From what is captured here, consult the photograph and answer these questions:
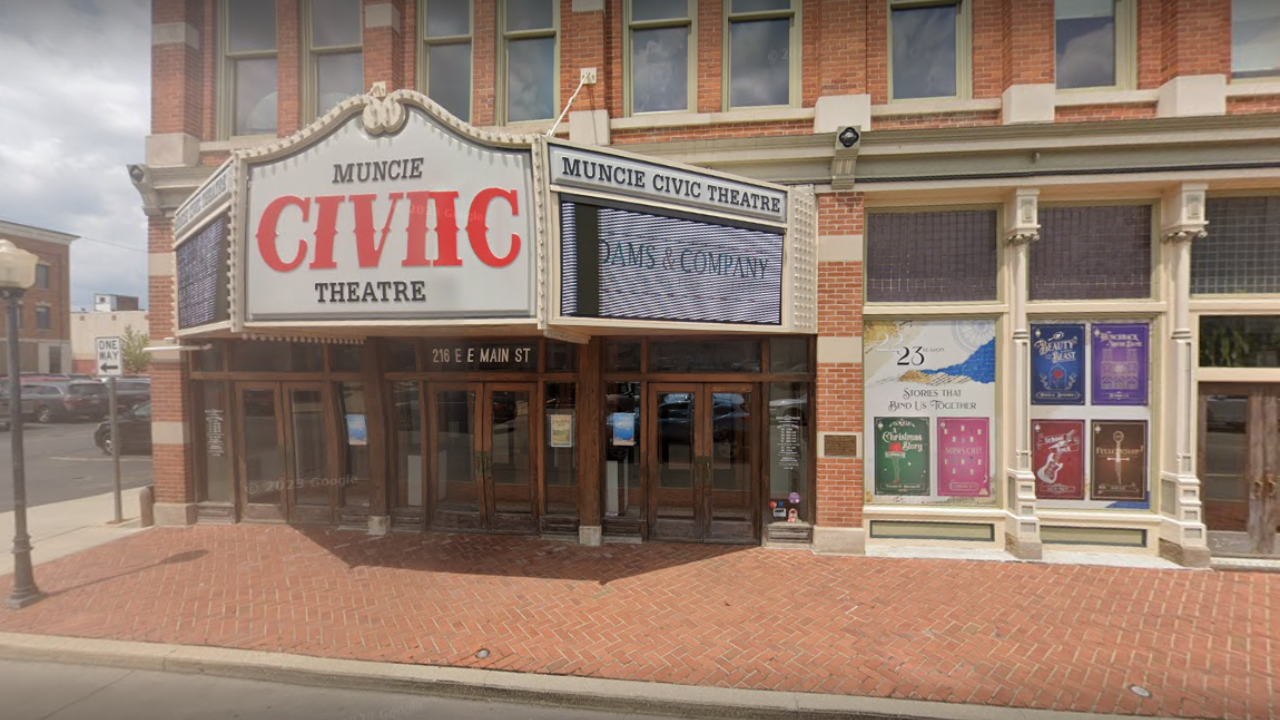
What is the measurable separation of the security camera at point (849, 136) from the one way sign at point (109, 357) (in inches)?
461

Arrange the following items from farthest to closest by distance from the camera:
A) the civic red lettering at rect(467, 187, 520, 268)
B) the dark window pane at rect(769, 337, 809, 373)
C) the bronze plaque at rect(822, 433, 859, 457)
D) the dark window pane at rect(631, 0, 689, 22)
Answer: the dark window pane at rect(631, 0, 689, 22) < the dark window pane at rect(769, 337, 809, 373) < the bronze plaque at rect(822, 433, 859, 457) < the civic red lettering at rect(467, 187, 520, 268)

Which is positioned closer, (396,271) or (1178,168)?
(396,271)

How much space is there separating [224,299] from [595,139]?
500cm

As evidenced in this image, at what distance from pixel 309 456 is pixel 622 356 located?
5337mm

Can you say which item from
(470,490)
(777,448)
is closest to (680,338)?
(777,448)

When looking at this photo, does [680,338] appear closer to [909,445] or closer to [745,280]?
[745,280]

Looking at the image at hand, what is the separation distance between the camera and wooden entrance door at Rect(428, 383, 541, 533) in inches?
297

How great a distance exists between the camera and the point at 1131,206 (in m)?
6.69

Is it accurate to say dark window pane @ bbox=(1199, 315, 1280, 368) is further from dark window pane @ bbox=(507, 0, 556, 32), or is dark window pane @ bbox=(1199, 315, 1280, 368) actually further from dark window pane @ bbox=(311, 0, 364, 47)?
dark window pane @ bbox=(311, 0, 364, 47)

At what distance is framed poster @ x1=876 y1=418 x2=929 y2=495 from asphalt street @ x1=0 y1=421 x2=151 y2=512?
48.8 ft

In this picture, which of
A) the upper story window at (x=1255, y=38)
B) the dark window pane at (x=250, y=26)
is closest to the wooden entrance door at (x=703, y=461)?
the upper story window at (x=1255, y=38)

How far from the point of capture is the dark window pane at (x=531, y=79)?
7.57m

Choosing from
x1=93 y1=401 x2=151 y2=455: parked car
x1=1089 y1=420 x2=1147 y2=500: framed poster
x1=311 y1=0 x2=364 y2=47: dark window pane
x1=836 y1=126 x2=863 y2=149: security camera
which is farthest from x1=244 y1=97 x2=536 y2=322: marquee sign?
x1=93 y1=401 x2=151 y2=455: parked car

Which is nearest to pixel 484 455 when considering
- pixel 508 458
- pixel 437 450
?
pixel 508 458
